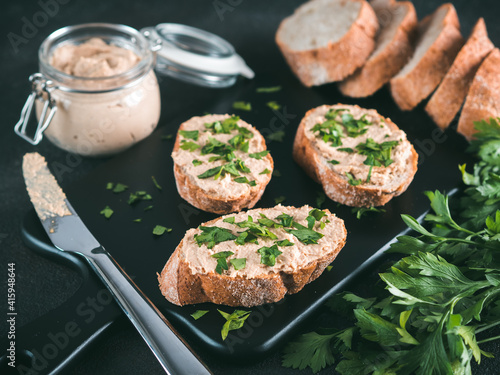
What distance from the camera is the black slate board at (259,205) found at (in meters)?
2.83

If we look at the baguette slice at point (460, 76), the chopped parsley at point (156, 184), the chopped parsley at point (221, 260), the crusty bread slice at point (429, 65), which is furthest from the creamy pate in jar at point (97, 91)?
the baguette slice at point (460, 76)

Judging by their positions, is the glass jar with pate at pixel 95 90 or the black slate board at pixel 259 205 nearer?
the black slate board at pixel 259 205

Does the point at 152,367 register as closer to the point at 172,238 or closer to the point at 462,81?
the point at 172,238

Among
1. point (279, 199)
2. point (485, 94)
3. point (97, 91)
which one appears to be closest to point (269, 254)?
point (279, 199)

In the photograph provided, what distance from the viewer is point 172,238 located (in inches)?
127

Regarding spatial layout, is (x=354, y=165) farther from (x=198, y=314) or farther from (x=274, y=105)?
(x=198, y=314)

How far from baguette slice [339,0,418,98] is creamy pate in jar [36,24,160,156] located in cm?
161

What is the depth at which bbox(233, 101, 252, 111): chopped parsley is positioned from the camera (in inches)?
168

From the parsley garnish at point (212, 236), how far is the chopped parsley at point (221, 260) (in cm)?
7

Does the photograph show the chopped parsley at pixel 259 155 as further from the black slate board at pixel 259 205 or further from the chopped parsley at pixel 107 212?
the chopped parsley at pixel 107 212

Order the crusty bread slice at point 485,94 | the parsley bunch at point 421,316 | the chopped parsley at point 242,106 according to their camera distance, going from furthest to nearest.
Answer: the chopped parsley at point 242,106 < the crusty bread slice at point 485,94 < the parsley bunch at point 421,316

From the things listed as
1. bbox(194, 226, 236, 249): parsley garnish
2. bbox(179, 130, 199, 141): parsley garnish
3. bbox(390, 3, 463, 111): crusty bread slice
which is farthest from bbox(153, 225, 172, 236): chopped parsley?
bbox(390, 3, 463, 111): crusty bread slice

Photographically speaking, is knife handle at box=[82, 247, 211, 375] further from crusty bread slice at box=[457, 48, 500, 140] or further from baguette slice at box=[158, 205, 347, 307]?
crusty bread slice at box=[457, 48, 500, 140]

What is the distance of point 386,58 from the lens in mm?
4301
